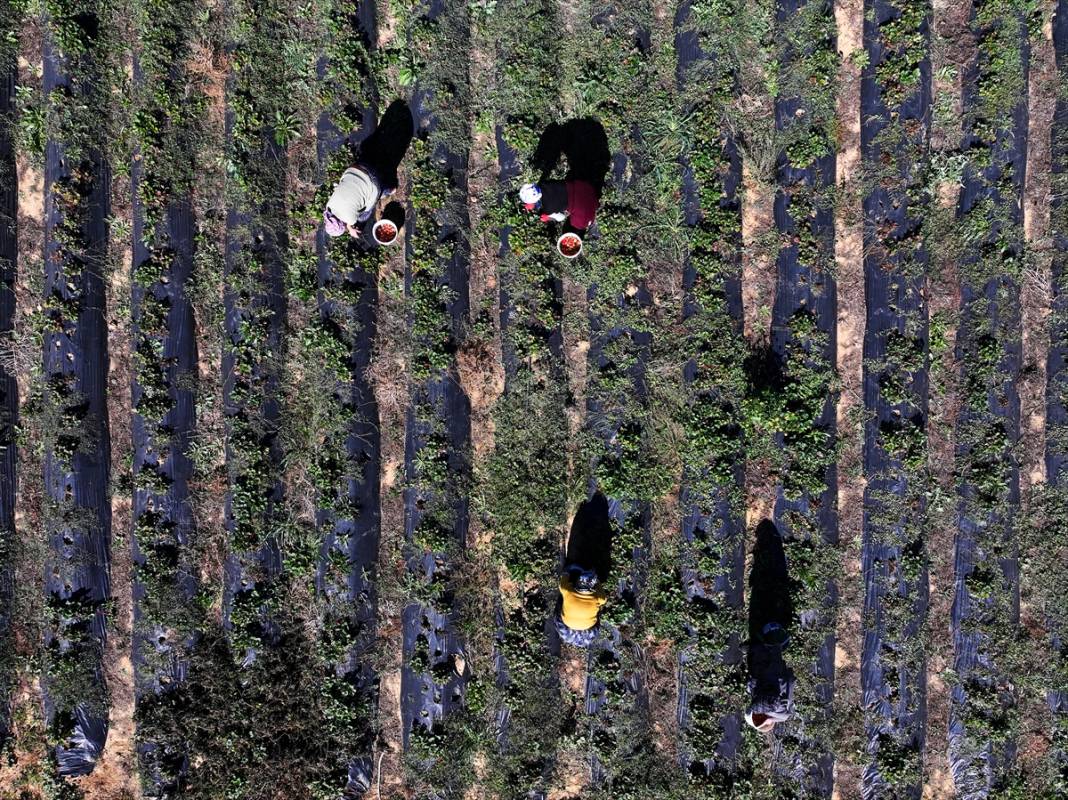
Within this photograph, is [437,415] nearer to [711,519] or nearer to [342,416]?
[342,416]

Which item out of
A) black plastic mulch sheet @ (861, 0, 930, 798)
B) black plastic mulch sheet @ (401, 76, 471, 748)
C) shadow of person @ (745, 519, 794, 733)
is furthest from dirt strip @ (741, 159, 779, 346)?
black plastic mulch sheet @ (401, 76, 471, 748)

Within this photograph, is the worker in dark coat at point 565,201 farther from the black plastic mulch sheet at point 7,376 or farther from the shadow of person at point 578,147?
the black plastic mulch sheet at point 7,376

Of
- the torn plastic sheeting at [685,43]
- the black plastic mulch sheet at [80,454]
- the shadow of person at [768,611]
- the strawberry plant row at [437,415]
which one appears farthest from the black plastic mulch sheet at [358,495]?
the shadow of person at [768,611]

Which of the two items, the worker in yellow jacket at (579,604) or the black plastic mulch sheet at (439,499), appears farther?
the black plastic mulch sheet at (439,499)

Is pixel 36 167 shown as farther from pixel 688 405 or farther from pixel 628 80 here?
pixel 688 405

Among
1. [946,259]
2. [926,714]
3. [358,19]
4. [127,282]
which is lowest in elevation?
[926,714]

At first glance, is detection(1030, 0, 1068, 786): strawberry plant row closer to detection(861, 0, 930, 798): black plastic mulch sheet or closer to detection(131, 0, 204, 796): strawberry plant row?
detection(861, 0, 930, 798): black plastic mulch sheet

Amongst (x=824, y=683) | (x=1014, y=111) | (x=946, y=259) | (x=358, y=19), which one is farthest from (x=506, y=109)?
(x=824, y=683)
